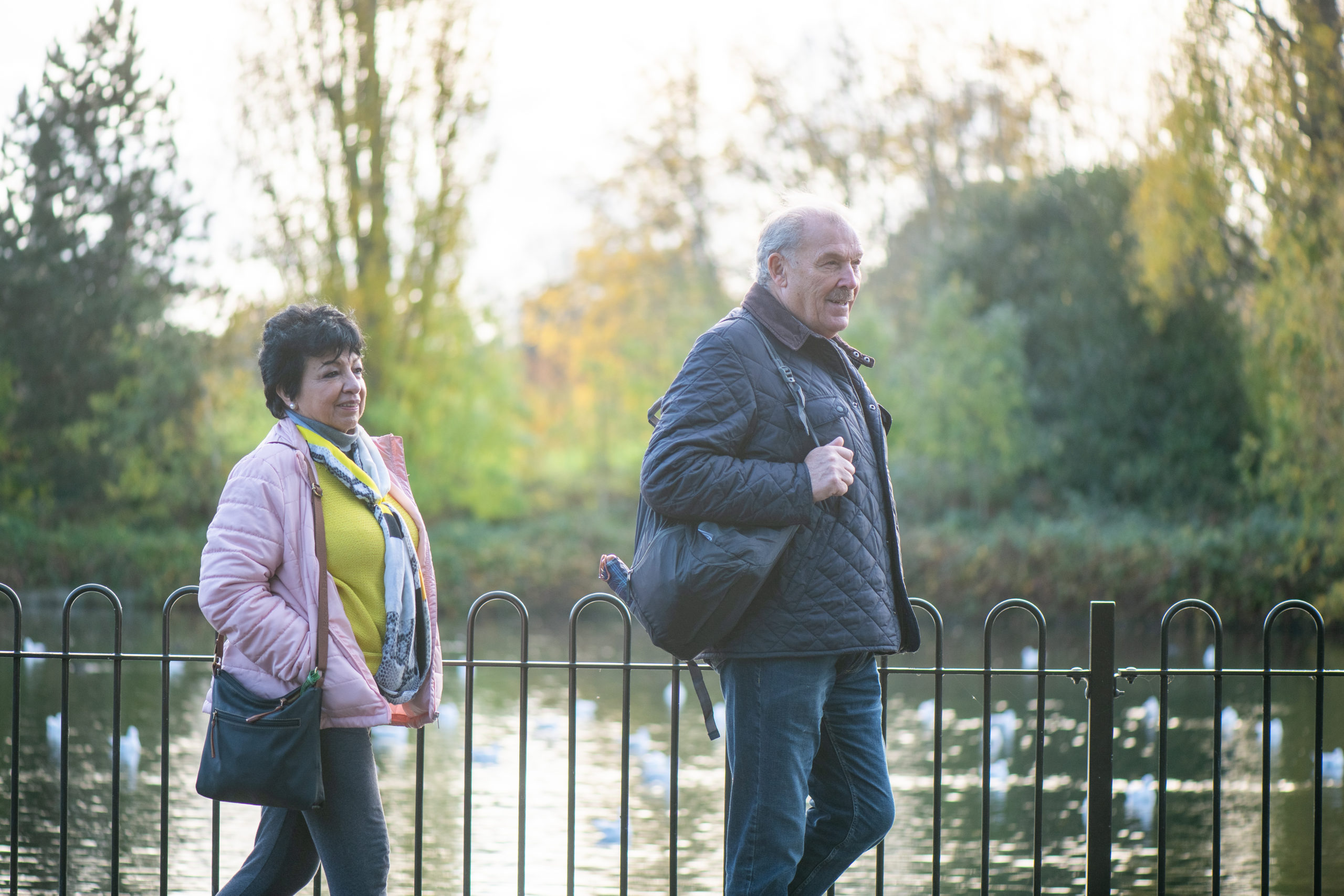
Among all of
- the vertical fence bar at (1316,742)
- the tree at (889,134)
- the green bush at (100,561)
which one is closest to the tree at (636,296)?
the tree at (889,134)

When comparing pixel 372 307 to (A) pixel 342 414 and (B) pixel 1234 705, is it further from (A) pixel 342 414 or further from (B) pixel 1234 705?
(A) pixel 342 414

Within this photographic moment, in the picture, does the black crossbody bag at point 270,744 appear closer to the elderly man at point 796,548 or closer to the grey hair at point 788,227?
the elderly man at point 796,548

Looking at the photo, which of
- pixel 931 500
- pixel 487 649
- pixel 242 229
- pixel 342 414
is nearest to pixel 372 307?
pixel 242 229

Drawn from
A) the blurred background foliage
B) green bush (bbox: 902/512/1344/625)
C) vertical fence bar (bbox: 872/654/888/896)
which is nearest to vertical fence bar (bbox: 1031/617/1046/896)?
vertical fence bar (bbox: 872/654/888/896)

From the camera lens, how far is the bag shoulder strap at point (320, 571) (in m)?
2.56

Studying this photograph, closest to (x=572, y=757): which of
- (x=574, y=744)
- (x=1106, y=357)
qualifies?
(x=574, y=744)

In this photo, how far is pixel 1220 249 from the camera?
14.8m

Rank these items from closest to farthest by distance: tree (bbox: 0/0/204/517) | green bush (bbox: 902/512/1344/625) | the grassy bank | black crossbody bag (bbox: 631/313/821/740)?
1. black crossbody bag (bbox: 631/313/821/740)
2. green bush (bbox: 902/512/1344/625)
3. the grassy bank
4. tree (bbox: 0/0/204/517)

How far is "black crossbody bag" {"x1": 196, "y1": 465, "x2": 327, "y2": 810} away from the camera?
2.49 meters

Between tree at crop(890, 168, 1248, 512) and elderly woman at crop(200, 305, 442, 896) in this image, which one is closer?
elderly woman at crop(200, 305, 442, 896)

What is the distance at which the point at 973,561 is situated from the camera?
49.4 ft

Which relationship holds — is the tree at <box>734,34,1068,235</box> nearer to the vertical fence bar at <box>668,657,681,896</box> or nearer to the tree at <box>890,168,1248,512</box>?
the tree at <box>890,168,1248,512</box>

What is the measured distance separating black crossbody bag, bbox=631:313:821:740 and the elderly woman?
0.54 m

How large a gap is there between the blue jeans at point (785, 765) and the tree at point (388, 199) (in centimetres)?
1628
